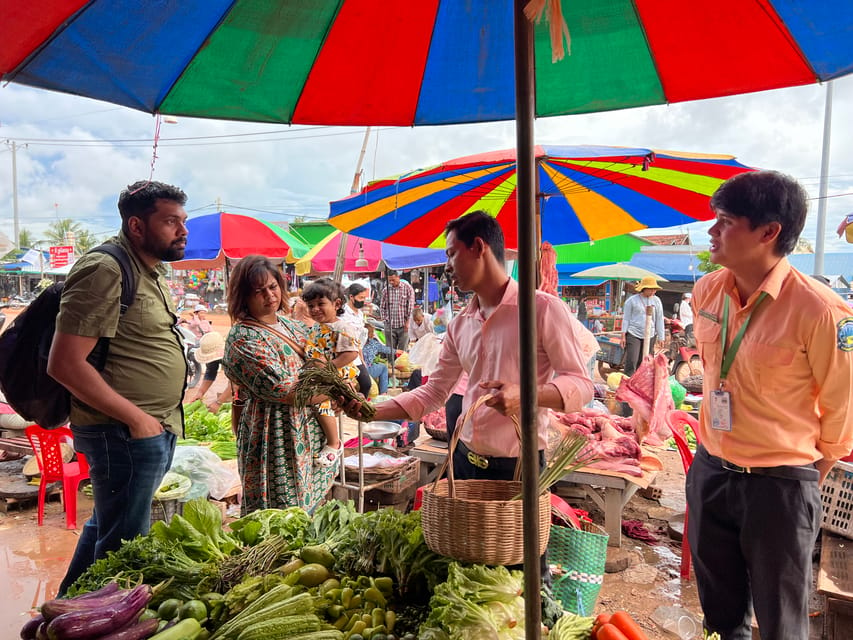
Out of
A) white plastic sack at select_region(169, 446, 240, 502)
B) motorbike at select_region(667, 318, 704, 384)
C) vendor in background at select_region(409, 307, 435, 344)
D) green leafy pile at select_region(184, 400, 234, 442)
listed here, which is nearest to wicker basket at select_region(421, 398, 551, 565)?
white plastic sack at select_region(169, 446, 240, 502)

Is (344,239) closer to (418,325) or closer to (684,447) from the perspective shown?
(684,447)

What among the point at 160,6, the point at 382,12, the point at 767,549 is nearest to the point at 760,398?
the point at 767,549

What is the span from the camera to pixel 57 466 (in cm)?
448

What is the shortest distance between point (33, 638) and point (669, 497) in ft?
17.9

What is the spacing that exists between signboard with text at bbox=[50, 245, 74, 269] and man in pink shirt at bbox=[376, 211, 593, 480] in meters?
17.6

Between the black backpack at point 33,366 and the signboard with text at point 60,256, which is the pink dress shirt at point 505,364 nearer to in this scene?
the black backpack at point 33,366

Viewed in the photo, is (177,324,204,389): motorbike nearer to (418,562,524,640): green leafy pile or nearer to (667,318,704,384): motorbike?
(418,562,524,640): green leafy pile

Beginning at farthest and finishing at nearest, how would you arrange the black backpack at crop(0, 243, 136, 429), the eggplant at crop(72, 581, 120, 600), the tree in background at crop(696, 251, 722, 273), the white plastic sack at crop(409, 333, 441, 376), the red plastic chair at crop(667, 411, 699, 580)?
the tree in background at crop(696, 251, 722, 273) < the white plastic sack at crop(409, 333, 441, 376) < the red plastic chair at crop(667, 411, 699, 580) < the black backpack at crop(0, 243, 136, 429) < the eggplant at crop(72, 581, 120, 600)

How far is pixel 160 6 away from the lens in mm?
1594

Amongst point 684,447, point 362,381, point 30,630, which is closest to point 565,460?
point 30,630

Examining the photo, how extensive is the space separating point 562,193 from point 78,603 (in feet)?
13.7

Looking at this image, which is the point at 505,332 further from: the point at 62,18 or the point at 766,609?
the point at 62,18

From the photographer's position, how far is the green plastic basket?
262 cm

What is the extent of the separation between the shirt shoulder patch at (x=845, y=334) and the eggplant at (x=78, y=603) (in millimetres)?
2565
